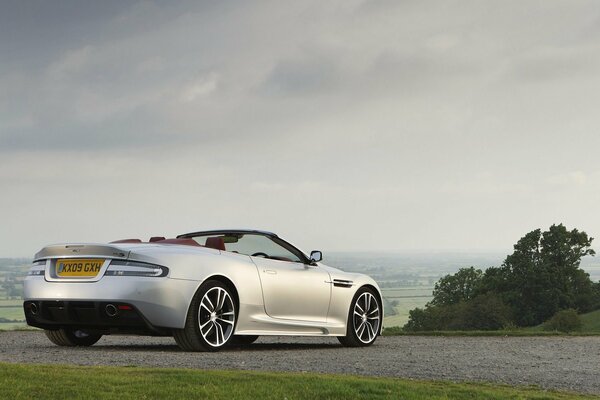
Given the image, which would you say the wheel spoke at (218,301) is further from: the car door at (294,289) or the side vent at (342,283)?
the side vent at (342,283)

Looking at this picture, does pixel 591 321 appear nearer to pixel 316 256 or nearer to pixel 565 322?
pixel 565 322

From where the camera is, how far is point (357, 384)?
324 inches

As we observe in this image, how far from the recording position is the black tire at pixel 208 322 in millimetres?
10906

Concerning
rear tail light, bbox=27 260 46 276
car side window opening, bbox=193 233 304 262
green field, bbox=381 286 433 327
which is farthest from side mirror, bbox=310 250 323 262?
green field, bbox=381 286 433 327

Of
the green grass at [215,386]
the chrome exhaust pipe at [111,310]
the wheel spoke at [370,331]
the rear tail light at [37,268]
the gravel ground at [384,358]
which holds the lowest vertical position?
the green grass at [215,386]

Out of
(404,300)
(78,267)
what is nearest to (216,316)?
(78,267)

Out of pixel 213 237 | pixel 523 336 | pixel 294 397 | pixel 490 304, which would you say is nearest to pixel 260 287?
pixel 213 237

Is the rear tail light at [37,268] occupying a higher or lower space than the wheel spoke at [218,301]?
→ higher

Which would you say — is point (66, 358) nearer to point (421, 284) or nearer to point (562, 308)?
point (562, 308)

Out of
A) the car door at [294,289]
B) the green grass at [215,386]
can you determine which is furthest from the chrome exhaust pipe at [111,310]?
the car door at [294,289]

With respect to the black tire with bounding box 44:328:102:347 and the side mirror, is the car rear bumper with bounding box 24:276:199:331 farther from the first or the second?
the side mirror

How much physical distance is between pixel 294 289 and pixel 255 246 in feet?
2.72

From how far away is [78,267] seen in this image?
11.0 meters

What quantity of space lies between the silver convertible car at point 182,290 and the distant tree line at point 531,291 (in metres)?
A: 83.2
